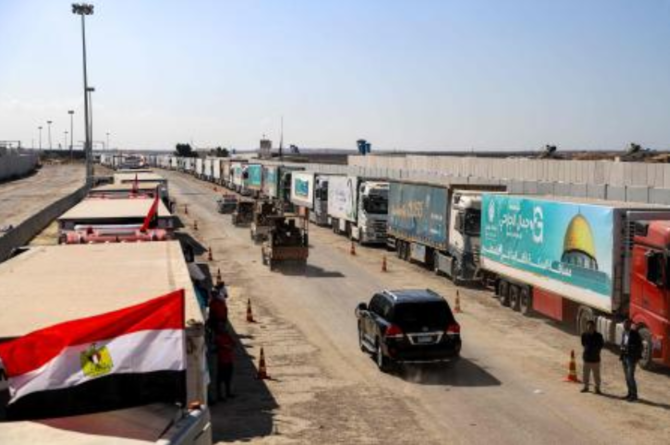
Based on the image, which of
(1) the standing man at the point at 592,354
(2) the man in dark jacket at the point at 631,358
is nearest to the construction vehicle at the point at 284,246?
(1) the standing man at the point at 592,354

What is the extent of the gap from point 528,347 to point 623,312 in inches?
106

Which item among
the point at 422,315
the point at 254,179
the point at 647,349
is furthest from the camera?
the point at 254,179

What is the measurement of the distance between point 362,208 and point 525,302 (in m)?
20.6

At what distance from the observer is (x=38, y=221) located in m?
50.1

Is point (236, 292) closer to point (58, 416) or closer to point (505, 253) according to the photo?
point (505, 253)

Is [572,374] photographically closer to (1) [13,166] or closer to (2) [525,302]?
(2) [525,302]

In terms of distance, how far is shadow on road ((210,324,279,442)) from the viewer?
49.2ft

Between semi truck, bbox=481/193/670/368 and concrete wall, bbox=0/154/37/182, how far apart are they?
386 feet

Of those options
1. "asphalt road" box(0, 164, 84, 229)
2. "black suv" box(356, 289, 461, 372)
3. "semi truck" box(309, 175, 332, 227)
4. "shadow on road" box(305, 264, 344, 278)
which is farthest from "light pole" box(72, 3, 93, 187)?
"black suv" box(356, 289, 461, 372)

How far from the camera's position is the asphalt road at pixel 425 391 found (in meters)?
15.0

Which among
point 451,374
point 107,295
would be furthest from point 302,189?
point 107,295

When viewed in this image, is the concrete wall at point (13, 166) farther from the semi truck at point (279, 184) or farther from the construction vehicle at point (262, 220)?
the construction vehicle at point (262, 220)

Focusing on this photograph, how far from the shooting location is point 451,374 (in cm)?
1938

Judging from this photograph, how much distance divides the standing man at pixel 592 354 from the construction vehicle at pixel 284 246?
20.0 meters
